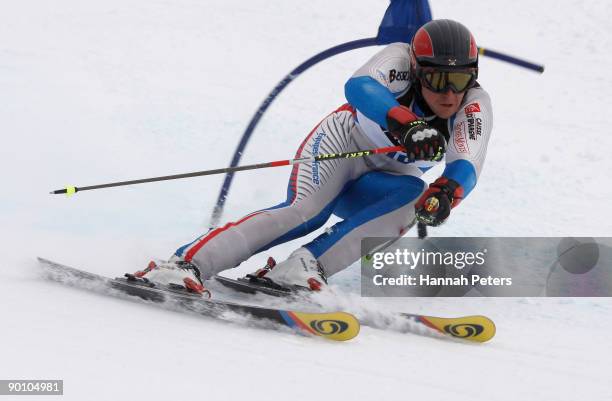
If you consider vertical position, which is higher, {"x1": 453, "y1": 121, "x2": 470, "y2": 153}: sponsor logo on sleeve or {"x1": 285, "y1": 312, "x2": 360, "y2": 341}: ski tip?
{"x1": 453, "y1": 121, "x2": 470, "y2": 153}: sponsor logo on sleeve

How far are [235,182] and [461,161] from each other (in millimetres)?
2638

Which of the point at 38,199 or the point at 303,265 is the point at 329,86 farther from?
the point at 303,265

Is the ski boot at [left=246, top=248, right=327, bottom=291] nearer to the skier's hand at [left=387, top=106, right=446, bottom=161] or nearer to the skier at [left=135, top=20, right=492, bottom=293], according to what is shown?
the skier at [left=135, top=20, right=492, bottom=293]

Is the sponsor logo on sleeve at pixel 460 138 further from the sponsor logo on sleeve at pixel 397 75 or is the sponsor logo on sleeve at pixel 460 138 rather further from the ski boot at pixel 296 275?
the ski boot at pixel 296 275

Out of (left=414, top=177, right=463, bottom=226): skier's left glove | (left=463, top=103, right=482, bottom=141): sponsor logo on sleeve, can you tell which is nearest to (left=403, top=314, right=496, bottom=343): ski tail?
(left=414, top=177, right=463, bottom=226): skier's left glove

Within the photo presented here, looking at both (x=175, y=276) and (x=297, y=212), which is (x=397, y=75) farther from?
(x=175, y=276)

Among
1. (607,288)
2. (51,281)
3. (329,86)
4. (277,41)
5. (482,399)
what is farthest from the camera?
(277,41)

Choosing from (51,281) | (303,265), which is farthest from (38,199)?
(303,265)

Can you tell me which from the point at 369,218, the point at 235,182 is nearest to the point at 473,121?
the point at 369,218

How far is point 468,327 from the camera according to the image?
348 centimetres

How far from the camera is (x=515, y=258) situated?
5.10 meters

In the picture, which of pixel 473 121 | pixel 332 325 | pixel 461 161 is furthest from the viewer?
pixel 473 121

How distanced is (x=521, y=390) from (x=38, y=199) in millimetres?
3460

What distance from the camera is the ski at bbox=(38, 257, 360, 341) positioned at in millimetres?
3236
